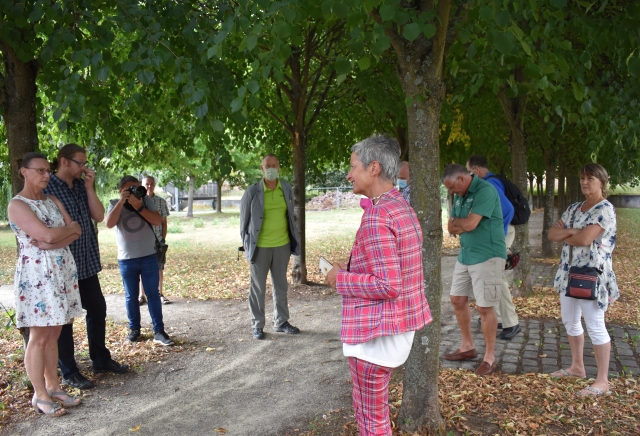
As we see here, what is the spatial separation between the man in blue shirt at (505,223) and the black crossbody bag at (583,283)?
56.6 inches

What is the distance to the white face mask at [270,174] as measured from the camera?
6762 millimetres

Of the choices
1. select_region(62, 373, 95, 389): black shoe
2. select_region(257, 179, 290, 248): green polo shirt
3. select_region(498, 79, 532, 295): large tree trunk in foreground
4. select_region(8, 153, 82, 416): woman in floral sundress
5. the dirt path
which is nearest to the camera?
the dirt path

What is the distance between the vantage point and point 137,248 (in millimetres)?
6398

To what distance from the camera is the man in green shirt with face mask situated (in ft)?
22.1

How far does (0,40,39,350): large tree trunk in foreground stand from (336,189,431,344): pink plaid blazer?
12.4 ft

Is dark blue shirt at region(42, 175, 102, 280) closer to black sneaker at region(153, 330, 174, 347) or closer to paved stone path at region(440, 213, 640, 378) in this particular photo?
black sneaker at region(153, 330, 174, 347)

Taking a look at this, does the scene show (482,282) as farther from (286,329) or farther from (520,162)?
(520,162)

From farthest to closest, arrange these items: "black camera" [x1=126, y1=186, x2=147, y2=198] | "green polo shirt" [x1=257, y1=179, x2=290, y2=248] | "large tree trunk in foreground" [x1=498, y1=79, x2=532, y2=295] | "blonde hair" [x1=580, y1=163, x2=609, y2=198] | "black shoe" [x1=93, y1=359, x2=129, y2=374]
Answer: "large tree trunk in foreground" [x1=498, y1=79, x2=532, y2=295] < "green polo shirt" [x1=257, y1=179, x2=290, y2=248] < "black camera" [x1=126, y1=186, x2=147, y2=198] < "black shoe" [x1=93, y1=359, x2=129, y2=374] < "blonde hair" [x1=580, y1=163, x2=609, y2=198]

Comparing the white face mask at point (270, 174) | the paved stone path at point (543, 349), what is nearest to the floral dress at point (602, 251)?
the paved stone path at point (543, 349)

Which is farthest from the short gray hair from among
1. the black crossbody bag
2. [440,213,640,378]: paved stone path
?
[440,213,640,378]: paved stone path

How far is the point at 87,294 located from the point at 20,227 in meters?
1.15

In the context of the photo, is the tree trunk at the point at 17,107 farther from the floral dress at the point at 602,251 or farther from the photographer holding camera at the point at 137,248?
the floral dress at the point at 602,251

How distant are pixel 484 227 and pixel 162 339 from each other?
12.0ft

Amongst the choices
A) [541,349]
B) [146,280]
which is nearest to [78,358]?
[146,280]
